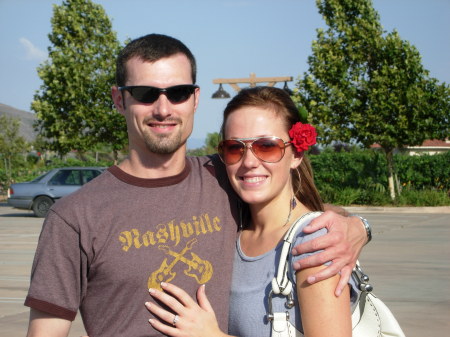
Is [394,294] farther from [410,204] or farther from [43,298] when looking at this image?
[410,204]

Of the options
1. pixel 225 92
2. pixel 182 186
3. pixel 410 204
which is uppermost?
pixel 225 92

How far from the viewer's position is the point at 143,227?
2.76 meters

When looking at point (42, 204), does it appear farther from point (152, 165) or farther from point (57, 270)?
point (57, 270)

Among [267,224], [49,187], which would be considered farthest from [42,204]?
[267,224]

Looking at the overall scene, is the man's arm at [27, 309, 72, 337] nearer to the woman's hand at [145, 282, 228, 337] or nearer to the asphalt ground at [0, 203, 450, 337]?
the woman's hand at [145, 282, 228, 337]

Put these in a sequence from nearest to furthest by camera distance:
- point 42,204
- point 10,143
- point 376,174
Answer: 1. point 42,204
2. point 376,174
3. point 10,143

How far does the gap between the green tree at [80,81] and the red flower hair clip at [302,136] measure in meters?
23.3

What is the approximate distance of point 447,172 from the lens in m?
25.9

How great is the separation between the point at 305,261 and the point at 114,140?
24714 millimetres

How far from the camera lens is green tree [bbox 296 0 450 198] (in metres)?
23.6

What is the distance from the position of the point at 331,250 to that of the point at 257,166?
0.63 metres

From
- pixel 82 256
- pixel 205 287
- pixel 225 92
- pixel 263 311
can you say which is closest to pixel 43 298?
pixel 82 256

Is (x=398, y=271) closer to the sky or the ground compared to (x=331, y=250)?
closer to the ground

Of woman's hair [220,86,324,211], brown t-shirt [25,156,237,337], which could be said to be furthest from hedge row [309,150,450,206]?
brown t-shirt [25,156,237,337]
